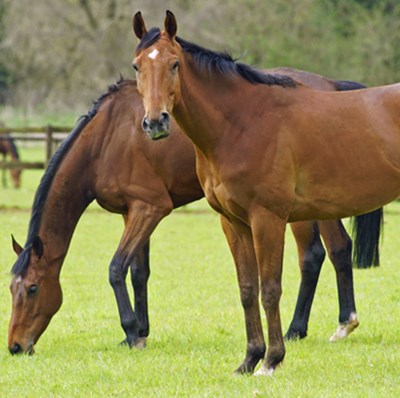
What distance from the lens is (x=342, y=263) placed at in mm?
7879

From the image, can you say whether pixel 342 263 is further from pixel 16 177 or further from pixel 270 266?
pixel 16 177

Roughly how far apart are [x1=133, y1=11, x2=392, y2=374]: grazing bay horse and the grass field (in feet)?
1.49

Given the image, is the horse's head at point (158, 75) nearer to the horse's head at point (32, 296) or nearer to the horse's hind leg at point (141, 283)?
the horse's head at point (32, 296)

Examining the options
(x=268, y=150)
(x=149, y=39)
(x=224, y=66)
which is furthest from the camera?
(x=224, y=66)

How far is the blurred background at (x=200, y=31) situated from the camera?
38531 millimetres

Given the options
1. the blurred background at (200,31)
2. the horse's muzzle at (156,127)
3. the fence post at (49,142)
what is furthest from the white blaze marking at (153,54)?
the blurred background at (200,31)

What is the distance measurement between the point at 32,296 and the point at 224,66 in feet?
8.19

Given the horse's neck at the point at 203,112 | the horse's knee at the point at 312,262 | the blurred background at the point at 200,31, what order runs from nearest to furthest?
the horse's neck at the point at 203,112
the horse's knee at the point at 312,262
the blurred background at the point at 200,31

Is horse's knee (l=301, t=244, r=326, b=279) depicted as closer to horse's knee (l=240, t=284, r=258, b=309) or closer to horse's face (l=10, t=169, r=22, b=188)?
horse's knee (l=240, t=284, r=258, b=309)

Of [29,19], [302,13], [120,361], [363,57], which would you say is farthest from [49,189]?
[302,13]

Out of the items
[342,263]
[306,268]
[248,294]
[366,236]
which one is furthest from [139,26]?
[366,236]

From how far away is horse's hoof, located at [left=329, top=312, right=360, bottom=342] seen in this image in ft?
24.6

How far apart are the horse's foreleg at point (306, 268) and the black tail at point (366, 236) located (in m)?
0.54

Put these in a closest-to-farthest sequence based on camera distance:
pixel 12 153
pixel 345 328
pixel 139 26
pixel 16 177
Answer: pixel 139 26 → pixel 345 328 → pixel 16 177 → pixel 12 153
